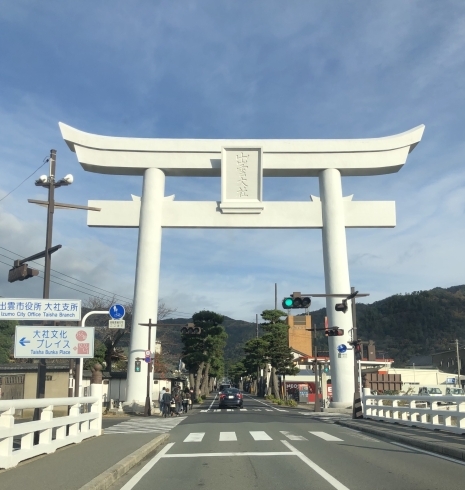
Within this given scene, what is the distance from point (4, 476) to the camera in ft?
26.5

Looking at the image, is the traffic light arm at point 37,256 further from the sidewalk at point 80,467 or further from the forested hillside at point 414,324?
the forested hillside at point 414,324

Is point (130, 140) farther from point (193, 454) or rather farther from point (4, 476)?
point (4, 476)

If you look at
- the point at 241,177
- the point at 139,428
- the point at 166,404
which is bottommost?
the point at 139,428

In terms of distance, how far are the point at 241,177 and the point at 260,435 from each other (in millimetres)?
16007

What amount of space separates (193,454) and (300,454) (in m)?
2.32

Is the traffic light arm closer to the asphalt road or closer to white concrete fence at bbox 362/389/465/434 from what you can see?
the asphalt road

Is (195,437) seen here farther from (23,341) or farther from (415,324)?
(415,324)

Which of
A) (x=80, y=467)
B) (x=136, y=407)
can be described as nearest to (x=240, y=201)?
(x=136, y=407)

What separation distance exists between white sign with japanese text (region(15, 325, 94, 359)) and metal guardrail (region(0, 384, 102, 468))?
4.63 feet

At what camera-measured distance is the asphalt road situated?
802cm

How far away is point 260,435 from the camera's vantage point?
1603cm

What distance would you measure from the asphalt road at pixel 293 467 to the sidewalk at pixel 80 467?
0.28 meters

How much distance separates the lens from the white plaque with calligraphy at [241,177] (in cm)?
2888

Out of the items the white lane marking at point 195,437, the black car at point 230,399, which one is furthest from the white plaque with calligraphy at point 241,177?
the black car at point 230,399
